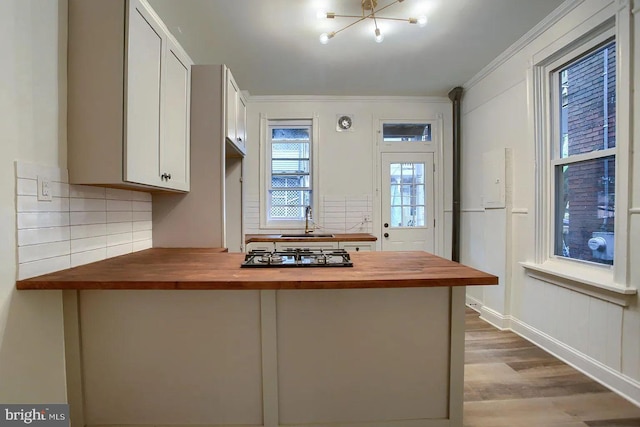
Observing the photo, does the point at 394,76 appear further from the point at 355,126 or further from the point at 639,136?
the point at 639,136

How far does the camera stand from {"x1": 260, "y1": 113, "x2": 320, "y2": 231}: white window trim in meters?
3.84

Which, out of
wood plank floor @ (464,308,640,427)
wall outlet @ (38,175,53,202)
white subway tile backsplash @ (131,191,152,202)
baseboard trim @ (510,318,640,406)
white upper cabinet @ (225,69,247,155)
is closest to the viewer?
wall outlet @ (38,175,53,202)

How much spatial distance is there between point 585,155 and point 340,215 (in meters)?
2.46

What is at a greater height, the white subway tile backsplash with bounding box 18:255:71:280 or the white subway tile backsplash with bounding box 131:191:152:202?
the white subway tile backsplash with bounding box 131:191:152:202

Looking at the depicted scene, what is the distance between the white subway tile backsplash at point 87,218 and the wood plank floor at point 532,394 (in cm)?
232

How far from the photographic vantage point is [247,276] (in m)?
1.25

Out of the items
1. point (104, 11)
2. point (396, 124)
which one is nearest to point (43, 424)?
point (104, 11)

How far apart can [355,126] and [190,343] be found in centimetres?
324

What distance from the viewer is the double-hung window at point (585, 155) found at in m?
2.00

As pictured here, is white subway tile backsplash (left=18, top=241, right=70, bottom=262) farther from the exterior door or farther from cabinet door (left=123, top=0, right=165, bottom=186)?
the exterior door

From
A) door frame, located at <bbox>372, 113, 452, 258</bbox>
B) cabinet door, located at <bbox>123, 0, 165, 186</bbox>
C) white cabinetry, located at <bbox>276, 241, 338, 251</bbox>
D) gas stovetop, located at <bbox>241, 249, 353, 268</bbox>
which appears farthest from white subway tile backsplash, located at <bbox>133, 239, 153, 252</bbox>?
door frame, located at <bbox>372, 113, 452, 258</bbox>

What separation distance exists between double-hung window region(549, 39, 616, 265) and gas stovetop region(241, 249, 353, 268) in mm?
1917

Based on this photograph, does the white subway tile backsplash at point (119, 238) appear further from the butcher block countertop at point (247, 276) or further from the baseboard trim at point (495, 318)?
the baseboard trim at point (495, 318)

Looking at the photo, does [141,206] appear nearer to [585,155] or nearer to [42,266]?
[42,266]
